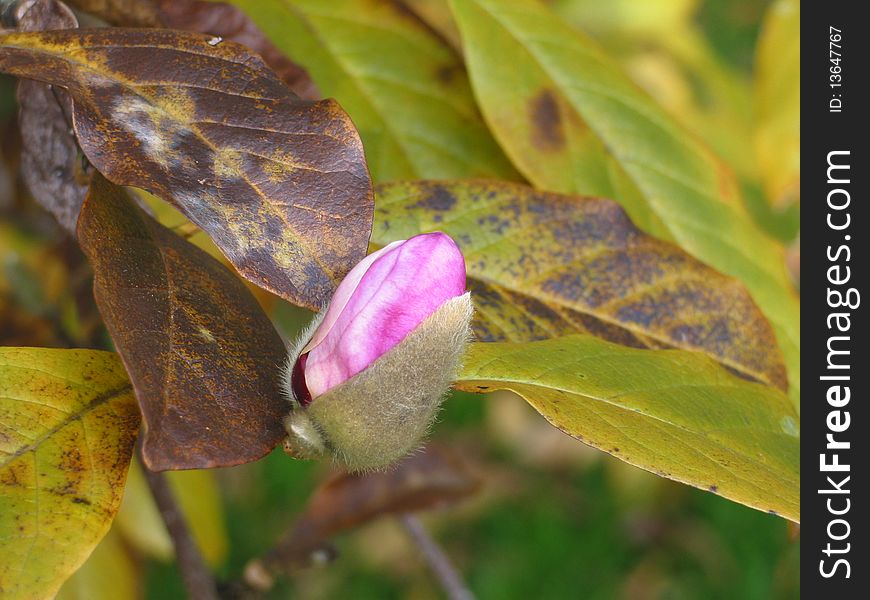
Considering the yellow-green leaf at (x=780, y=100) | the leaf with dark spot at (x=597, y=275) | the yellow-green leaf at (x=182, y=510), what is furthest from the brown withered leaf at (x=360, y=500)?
the yellow-green leaf at (x=780, y=100)

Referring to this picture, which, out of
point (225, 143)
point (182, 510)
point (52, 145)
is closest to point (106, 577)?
point (182, 510)

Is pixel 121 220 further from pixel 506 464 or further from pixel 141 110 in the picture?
pixel 506 464

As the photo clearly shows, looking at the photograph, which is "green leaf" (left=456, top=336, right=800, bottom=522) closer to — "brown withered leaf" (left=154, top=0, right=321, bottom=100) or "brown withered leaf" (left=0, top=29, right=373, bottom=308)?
"brown withered leaf" (left=0, top=29, right=373, bottom=308)

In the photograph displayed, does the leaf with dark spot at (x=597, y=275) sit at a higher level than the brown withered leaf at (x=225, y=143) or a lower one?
lower

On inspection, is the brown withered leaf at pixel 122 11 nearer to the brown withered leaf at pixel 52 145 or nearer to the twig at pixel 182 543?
the brown withered leaf at pixel 52 145

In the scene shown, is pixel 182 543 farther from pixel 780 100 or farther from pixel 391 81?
pixel 780 100

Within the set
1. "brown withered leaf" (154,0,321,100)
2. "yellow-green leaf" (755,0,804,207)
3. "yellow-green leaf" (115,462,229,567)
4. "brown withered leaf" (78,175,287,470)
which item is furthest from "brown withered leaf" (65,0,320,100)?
"yellow-green leaf" (755,0,804,207)
